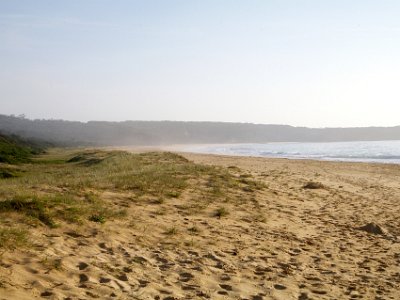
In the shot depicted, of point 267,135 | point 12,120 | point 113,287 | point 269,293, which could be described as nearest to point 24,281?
point 113,287

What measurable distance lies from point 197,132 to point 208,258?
527 feet

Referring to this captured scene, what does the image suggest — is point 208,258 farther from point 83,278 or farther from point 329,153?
point 329,153

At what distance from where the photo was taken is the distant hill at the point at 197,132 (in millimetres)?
145875

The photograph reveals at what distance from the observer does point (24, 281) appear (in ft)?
16.3

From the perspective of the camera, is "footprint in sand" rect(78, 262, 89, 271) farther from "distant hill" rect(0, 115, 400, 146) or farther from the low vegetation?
"distant hill" rect(0, 115, 400, 146)

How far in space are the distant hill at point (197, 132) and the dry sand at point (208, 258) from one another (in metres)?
123

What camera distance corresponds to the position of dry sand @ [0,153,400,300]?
5.32m

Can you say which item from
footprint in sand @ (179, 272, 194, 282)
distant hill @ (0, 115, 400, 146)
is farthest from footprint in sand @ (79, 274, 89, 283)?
distant hill @ (0, 115, 400, 146)

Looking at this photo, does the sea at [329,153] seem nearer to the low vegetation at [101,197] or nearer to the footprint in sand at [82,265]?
the low vegetation at [101,197]

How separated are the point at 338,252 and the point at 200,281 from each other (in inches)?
128

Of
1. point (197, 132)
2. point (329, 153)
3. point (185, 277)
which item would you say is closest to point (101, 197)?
point (185, 277)

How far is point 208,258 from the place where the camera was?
6.87 m

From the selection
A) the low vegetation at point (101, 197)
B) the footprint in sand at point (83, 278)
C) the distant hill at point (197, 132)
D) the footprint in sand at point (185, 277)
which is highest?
the distant hill at point (197, 132)

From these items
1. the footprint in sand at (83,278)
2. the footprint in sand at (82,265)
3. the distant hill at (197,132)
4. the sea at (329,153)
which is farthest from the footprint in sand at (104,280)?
the distant hill at (197,132)
